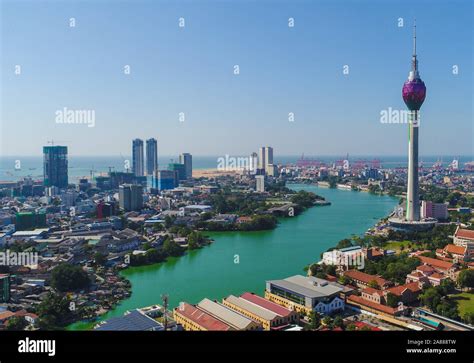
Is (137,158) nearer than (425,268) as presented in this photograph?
No

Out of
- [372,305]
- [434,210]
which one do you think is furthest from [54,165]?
[372,305]

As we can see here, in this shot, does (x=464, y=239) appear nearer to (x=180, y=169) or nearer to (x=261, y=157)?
(x=180, y=169)

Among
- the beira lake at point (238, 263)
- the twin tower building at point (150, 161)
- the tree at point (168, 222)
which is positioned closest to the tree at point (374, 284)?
the beira lake at point (238, 263)

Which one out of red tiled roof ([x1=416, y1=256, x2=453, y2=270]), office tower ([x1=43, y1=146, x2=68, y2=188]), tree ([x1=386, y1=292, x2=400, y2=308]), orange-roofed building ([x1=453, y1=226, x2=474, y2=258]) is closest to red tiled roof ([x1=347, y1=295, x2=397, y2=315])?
tree ([x1=386, y1=292, x2=400, y2=308])

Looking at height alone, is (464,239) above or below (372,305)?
above

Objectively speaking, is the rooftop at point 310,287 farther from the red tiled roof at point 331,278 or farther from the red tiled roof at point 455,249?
the red tiled roof at point 455,249

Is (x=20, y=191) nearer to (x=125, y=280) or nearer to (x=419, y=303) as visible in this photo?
(x=125, y=280)

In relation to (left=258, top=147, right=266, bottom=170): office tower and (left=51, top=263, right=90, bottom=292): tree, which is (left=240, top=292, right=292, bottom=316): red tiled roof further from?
(left=258, top=147, right=266, bottom=170): office tower
